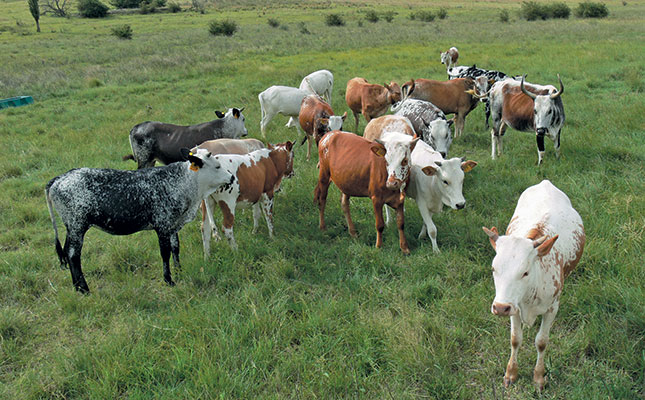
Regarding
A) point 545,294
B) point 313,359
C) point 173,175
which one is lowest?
point 313,359

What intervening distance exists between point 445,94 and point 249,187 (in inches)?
242

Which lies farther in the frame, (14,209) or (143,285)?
(14,209)

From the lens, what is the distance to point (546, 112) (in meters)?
7.94

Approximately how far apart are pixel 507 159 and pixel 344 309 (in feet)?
18.5

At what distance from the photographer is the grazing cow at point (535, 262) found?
3135 mm

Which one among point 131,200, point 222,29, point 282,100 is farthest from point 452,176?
point 222,29

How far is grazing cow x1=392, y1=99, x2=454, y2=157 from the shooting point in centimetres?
768

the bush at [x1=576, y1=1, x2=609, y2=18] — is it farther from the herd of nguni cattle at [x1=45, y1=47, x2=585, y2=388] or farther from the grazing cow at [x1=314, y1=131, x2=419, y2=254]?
the grazing cow at [x1=314, y1=131, x2=419, y2=254]

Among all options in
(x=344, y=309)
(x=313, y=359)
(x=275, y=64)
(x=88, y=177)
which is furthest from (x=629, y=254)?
(x=275, y=64)

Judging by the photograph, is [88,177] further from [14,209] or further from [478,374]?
[478,374]

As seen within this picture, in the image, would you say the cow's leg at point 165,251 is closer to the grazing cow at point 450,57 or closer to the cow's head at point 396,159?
the cow's head at point 396,159

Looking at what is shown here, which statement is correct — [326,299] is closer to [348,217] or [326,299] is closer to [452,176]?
[348,217]

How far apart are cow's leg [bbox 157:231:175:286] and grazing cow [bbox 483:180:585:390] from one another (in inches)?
144

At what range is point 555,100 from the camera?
812 cm
